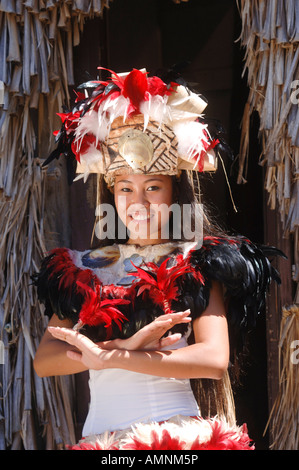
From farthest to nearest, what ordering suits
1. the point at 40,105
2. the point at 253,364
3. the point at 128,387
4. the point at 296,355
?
1. the point at 253,364
2. the point at 40,105
3. the point at 296,355
4. the point at 128,387

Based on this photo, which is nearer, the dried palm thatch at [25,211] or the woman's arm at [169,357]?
the woman's arm at [169,357]

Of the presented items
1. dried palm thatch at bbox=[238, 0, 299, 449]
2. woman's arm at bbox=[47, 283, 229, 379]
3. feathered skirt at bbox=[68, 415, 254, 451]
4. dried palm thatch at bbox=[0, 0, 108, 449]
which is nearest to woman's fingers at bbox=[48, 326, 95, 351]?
woman's arm at bbox=[47, 283, 229, 379]

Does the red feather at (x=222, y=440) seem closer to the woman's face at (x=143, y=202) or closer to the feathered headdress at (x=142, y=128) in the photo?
the woman's face at (x=143, y=202)

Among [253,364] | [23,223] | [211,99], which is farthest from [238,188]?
[23,223]

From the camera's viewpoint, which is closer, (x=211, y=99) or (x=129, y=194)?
(x=129, y=194)

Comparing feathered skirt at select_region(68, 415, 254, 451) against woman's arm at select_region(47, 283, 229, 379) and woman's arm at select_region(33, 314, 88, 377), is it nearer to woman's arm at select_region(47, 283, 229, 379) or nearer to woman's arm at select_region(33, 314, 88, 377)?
woman's arm at select_region(47, 283, 229, 379)

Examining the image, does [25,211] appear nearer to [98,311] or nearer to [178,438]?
[98,311]

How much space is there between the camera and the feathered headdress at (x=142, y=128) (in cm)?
Result: 238

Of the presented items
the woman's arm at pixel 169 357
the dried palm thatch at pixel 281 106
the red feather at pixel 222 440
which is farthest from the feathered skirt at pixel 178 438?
the dried palm thatch at pixel 281 106

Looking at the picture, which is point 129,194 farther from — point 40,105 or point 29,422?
point 29,422

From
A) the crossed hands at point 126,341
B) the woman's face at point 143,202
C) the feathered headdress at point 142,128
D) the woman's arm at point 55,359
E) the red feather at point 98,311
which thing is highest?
the feathered headdress at point 142,128

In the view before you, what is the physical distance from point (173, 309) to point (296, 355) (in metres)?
0.68

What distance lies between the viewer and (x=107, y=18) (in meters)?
3.27

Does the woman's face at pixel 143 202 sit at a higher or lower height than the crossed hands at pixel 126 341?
higher
